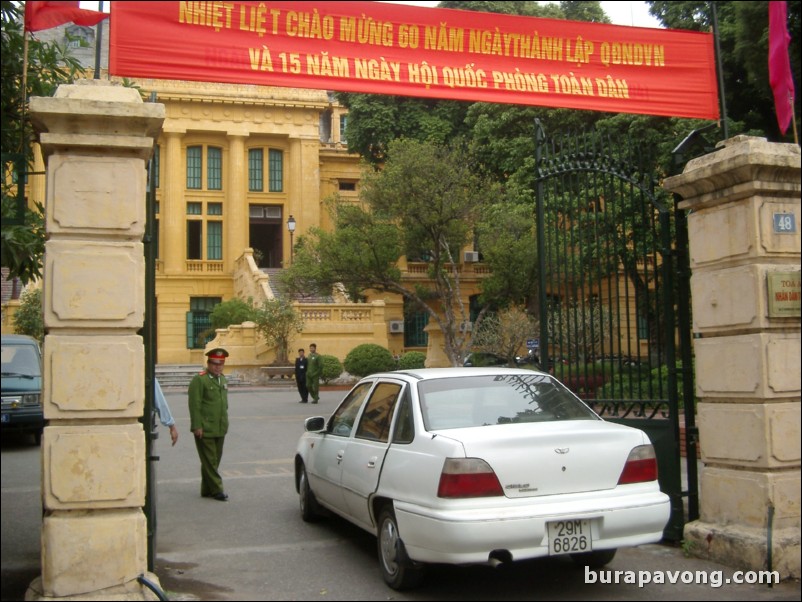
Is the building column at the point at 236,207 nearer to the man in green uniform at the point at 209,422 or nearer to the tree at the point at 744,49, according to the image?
the tree at the point at 744,49

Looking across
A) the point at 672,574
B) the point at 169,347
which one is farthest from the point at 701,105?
the point at 169,347

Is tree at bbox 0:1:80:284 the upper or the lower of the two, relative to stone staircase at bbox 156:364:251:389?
upper

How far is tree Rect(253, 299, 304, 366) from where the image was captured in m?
32.2

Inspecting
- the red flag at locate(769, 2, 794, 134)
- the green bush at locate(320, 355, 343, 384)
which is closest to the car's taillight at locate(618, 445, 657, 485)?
the red flag at locate(769, 2, 794, 134)

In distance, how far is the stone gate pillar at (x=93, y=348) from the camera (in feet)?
17.8

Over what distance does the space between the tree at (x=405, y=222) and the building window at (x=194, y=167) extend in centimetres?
2000

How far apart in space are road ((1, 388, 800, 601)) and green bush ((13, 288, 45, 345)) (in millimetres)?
20978

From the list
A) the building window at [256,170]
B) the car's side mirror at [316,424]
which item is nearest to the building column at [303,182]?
the building window at [256,170]

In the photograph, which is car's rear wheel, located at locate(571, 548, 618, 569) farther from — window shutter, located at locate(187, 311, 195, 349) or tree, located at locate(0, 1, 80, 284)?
window shutter, located at locate(187, 311, 195, 349)

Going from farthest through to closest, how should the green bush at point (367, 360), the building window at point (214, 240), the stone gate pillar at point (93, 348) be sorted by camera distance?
the building window at point (214, 240) < the green bush at point (367, 360) < the stone gate pillar at point (93, 348)

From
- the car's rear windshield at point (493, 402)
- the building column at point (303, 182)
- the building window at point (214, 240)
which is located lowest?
the car's rear windshield at point (493, 402)

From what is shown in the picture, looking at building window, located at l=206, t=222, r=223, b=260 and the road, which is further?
building window, located at l=206, t=222, r=223, b=260

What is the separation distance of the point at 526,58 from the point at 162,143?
131ft

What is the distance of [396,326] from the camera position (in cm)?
4003
